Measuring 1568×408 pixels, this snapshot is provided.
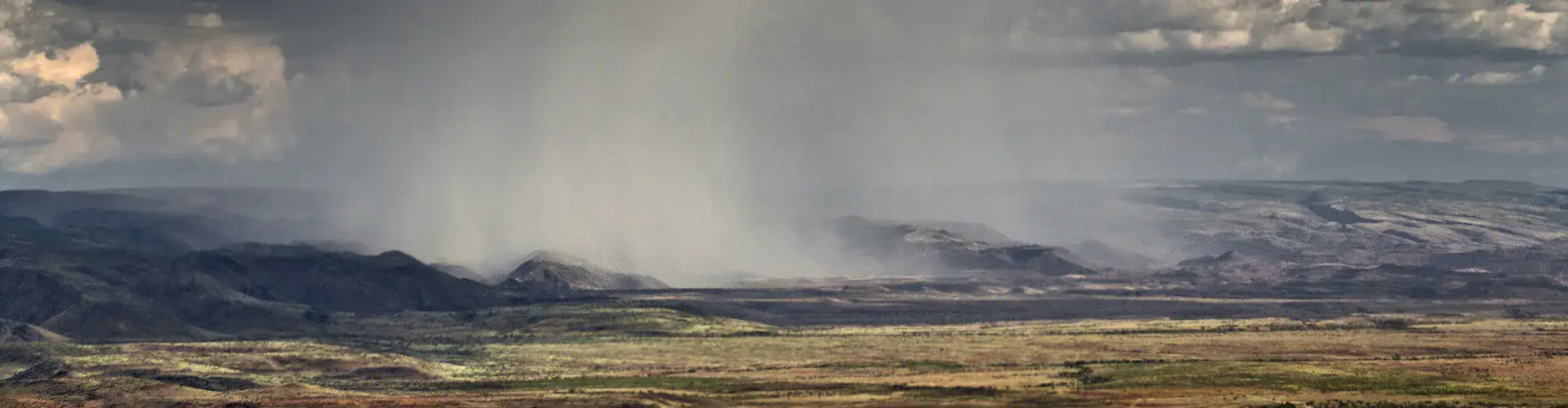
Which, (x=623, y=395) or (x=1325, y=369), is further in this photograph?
(x=1325, y=369)

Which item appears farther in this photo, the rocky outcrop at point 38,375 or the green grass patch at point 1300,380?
the rocky outcrop at point 38,375

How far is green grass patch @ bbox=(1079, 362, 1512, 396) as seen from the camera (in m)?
176

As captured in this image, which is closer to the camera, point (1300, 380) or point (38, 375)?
point (1300, 380)

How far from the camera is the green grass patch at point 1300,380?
578 ft

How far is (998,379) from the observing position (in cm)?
18938

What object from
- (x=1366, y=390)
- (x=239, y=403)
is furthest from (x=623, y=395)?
(x=1366, y=390)

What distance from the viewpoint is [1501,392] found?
170250 millimetres

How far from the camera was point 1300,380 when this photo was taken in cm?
18475

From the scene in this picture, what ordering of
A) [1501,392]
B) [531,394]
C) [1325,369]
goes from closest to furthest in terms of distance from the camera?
[1501,392], [531,394], [1325,369]

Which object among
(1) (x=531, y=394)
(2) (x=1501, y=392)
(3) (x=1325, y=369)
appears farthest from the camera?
(3) (x=1325, y=369)

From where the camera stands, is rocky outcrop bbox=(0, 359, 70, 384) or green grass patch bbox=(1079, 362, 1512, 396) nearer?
green grass patch bbox=(1079, 362, 1512, 396)

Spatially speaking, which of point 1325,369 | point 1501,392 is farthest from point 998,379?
point 1501,392

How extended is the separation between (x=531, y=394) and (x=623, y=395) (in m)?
10.4

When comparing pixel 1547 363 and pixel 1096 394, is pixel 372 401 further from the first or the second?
pixel 1547 363
